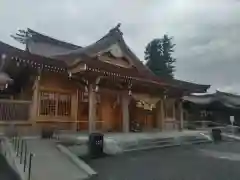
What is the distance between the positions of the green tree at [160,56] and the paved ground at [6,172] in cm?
2939

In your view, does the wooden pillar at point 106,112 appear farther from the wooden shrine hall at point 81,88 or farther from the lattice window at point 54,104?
the lattice window at point 54,104

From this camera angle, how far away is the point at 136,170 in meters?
7.80

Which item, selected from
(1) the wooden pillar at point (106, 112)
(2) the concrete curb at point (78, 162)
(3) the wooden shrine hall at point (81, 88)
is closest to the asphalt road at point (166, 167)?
(2) the concrete curb at point (78, 162)

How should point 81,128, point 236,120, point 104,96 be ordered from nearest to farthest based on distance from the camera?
point 81,128
point 104,96
point 236,120

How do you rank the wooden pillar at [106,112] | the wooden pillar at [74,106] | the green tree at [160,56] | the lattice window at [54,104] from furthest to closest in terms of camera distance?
the green tree at [160,56] < the wooden pillar at [106,112] < the wooden pillar at [74,106] < the lattice window at [54,104]

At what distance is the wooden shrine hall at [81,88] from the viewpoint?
11453mm

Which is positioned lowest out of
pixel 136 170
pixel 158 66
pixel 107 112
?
pixel 136 170

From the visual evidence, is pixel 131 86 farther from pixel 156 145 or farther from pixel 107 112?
pixel 156 145

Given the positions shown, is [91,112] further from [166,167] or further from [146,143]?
[166,167]

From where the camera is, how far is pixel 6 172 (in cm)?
682

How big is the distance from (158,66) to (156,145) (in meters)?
24.8

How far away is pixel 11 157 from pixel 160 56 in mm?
32358

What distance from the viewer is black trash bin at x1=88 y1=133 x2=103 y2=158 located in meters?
9.31

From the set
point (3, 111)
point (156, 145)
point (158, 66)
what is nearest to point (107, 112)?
A: point (156, 145)
